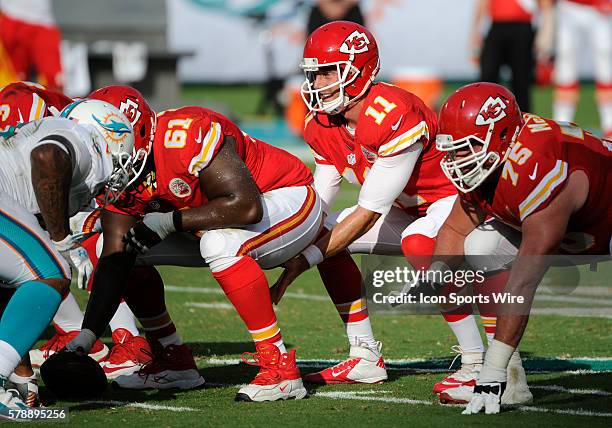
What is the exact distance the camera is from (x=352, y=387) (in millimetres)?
4910

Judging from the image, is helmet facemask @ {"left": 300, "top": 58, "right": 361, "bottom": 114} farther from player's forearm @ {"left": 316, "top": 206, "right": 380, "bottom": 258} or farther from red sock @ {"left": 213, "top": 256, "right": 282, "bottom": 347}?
red sock @ {"left": 213, "top": 256, "right": 282, "bottom": 347}

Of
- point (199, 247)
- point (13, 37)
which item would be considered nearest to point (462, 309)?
point (199, 247)

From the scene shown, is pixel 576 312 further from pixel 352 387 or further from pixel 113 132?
pixel 113 132

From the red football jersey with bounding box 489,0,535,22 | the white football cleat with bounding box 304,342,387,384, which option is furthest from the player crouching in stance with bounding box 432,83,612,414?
the red football jersey with bounding box 489,0,535,22

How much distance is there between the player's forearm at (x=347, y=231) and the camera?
16.0 ft

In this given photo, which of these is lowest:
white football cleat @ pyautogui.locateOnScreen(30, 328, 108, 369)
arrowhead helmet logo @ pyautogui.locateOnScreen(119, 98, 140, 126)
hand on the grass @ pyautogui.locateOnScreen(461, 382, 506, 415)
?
white football cleat @ pyautogui.locateOnScreen(30, 328, 108, 369)

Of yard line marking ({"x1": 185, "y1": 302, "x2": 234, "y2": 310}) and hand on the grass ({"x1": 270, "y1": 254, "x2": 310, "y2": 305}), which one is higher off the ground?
hand on the grass ({"x1": 270, "y1": 254, "x2": 310, "y2": 305})

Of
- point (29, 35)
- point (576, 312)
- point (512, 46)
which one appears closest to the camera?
point (576, 312)

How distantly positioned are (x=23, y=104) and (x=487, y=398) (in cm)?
253

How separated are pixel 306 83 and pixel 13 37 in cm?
730

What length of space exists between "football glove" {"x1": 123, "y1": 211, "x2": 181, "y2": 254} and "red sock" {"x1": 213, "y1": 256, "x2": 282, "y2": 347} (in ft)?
0.82

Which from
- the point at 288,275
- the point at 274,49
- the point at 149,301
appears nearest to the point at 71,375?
the point at 149,301

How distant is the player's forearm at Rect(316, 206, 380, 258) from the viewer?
16.0ft

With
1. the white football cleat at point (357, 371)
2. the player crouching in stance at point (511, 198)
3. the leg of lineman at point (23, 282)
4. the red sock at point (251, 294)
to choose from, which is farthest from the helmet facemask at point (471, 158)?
the leg of lineman at point (23, 282)
